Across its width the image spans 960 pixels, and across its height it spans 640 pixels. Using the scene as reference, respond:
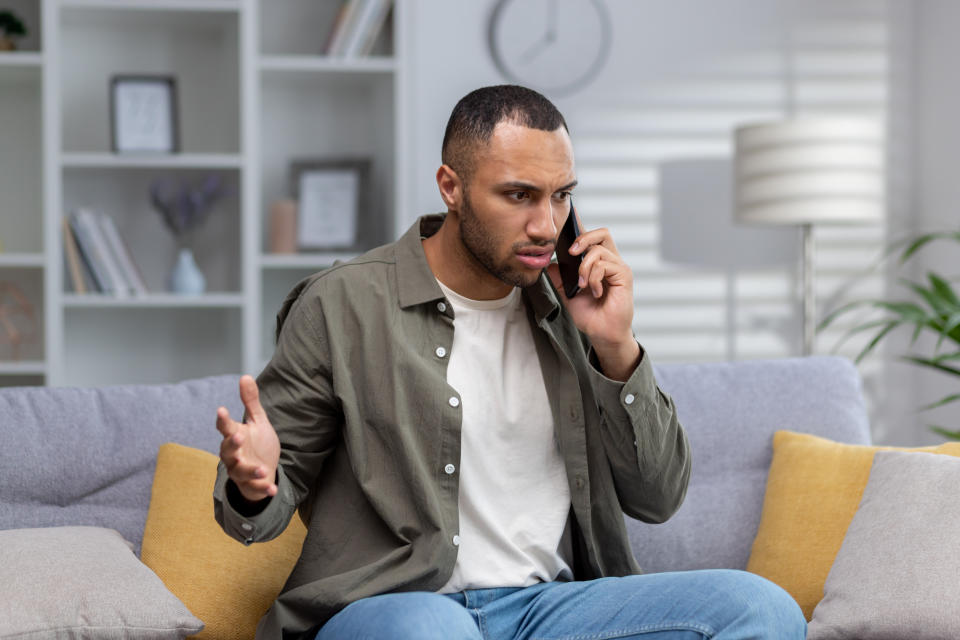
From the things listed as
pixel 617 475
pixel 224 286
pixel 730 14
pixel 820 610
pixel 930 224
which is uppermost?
pixel 730 14

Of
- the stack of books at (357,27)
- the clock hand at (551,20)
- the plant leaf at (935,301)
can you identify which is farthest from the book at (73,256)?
the plant leaf at (935,301)

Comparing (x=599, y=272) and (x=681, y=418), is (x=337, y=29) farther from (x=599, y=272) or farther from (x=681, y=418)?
(x=599, y=272)

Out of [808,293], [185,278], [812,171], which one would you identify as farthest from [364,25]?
[808,293]

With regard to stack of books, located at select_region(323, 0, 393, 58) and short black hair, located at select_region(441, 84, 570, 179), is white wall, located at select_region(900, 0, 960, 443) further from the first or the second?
short black hair, located at select_region(441, 84, 570, 179)

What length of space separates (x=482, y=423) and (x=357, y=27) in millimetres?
1944

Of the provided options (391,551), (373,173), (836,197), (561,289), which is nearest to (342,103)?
(373,173)

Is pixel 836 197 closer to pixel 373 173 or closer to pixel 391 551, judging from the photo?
pixel 373 173

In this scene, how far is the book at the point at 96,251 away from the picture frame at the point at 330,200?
55 cm

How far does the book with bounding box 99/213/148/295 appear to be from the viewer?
9.84 feet

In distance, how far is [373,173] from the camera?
10.8 feet

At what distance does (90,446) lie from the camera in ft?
5.86

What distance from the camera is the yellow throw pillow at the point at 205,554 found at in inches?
62.7

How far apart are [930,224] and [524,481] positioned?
99.2 inches

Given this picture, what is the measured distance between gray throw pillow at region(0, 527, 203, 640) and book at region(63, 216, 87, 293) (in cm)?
153
